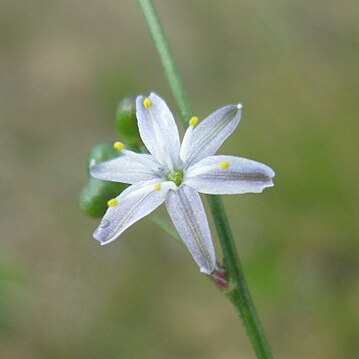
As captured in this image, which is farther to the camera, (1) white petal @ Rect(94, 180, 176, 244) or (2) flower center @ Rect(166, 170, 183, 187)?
(2) flower center @ Rect(166, 170, 183, 187)

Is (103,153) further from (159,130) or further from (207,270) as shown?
(207,270)

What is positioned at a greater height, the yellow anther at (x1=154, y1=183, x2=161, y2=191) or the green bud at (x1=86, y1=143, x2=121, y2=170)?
the green bud at (x1=86, y1=143, x2=121, y2=170)

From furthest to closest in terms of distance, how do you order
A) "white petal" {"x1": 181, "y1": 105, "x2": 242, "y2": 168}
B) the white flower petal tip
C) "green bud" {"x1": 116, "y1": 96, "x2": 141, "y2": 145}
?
"green bud" {"x1": 116, "y1": 96, "x2": 141, "y2": 145}
"white petal" {"x1": 181, "y1": 105, "x2": 242, "y2": 168}
the white flower petal tip

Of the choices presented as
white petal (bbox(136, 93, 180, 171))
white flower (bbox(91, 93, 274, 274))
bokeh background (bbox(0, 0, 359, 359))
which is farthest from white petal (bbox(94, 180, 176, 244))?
bokeh background (bbox(0, 0, 359, 359))

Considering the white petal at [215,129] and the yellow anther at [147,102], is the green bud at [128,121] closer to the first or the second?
the yellow anther at [147,102]

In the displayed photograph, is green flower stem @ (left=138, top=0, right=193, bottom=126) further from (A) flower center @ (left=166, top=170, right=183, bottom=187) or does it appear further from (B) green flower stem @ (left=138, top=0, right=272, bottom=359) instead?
(B) green flower stem @ (left=138, top=0, right=272, bottom=359)
